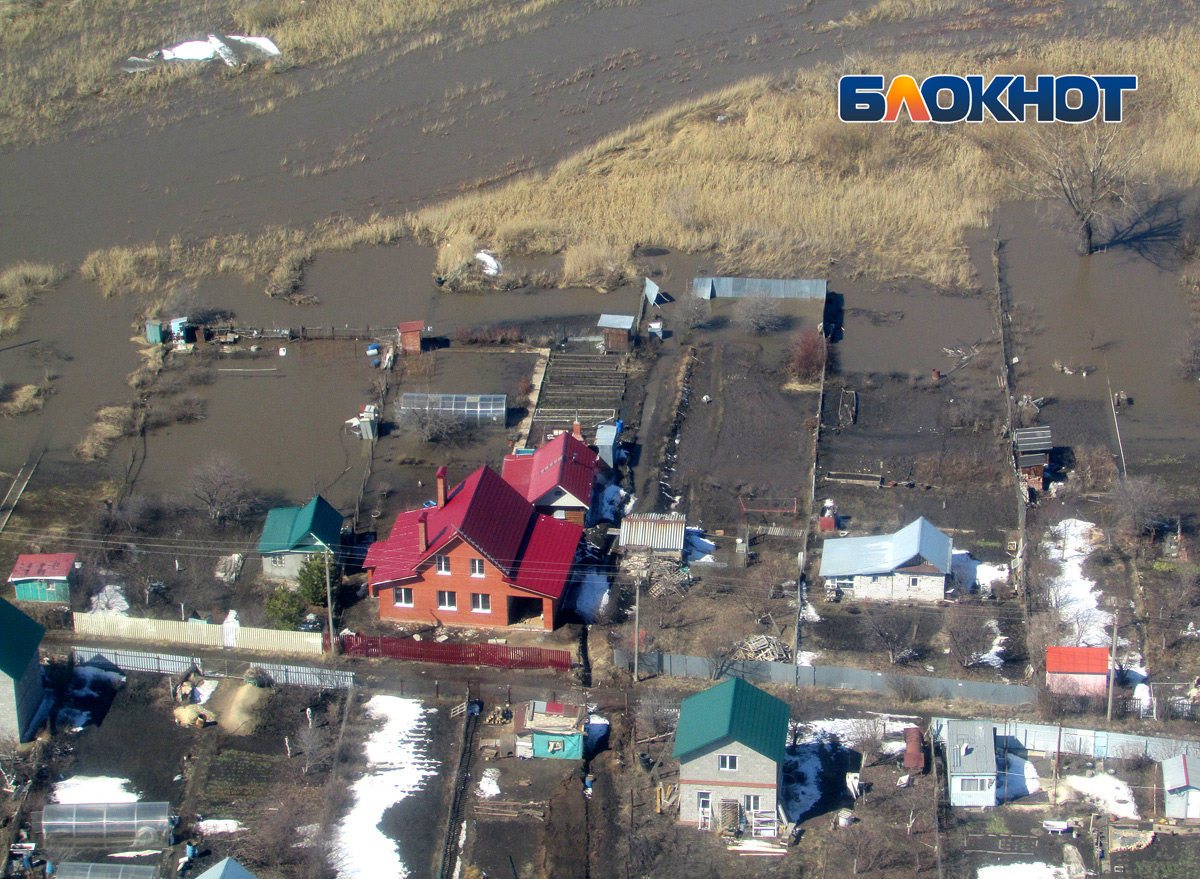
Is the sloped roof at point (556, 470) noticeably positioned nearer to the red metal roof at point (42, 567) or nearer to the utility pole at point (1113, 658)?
the red metal roof at point (42, 567)

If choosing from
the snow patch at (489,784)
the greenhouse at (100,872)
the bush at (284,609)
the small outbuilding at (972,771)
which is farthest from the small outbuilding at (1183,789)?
the greenhouse at (100,872)

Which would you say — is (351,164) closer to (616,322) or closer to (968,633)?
(616,322)

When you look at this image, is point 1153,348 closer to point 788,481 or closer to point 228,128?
point 788,481

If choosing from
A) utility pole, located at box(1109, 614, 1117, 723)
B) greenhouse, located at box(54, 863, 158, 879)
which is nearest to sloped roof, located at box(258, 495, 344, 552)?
greenhouse, located at box(54, 863, 158, 879)

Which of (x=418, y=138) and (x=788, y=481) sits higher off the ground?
(x=418, y=138)

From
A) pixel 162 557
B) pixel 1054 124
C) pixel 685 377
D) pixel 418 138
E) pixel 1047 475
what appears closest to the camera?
pixel 162 557

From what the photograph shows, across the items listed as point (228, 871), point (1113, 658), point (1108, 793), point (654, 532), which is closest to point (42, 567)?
point (228, 871)

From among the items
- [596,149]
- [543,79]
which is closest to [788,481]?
[596,149]
